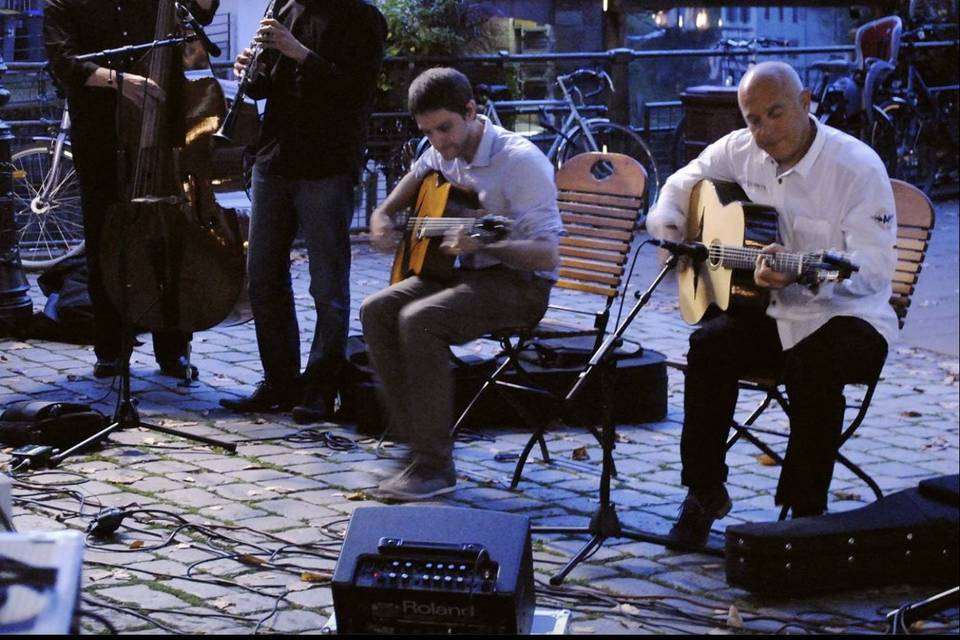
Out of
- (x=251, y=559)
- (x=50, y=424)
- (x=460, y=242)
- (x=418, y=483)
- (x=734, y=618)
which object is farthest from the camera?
(x=50, y=424)

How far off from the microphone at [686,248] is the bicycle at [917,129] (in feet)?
28.1

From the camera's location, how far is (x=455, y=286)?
5.27 metres

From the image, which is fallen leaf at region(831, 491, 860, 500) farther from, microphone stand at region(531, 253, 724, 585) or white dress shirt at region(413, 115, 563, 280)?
white dress shirt at region(413, 115, 563, 280)

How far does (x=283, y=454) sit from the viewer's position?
5773 mm

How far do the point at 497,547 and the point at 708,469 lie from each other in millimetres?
1389

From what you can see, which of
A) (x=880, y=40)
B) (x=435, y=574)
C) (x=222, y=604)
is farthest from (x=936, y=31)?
(x=435, y=574)

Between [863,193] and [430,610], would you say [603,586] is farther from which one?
[863,193]

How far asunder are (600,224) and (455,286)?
0.83 m

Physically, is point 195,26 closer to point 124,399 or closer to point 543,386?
point 124,399

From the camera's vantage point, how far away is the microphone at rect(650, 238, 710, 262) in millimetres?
4602

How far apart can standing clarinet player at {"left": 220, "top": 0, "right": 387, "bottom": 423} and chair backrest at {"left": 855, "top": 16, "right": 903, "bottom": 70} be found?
308 inches

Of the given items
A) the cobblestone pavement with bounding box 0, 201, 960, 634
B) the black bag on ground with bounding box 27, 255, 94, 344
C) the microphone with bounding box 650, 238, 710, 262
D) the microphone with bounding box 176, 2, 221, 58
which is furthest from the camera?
the black bag on ground with bounding box 27, 255, 94, 344

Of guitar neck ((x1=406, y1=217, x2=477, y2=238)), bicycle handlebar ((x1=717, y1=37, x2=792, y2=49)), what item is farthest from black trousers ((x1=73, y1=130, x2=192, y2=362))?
bicycle handlebar ((x1=717, y1=37, x2=792, y2=49))

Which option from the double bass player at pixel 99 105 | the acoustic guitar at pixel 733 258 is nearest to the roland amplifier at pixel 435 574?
the acoustic guitar at pixel 733 258
